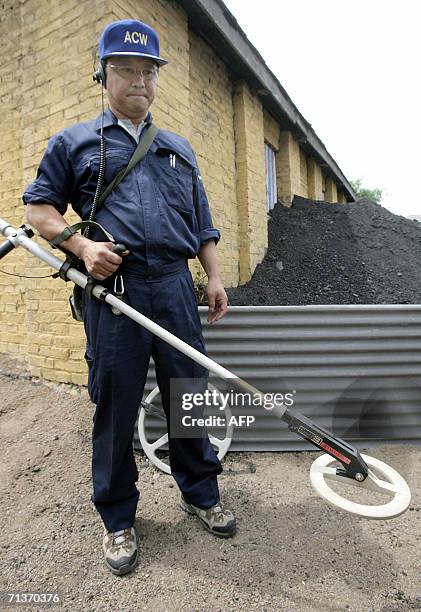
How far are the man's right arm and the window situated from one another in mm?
5954

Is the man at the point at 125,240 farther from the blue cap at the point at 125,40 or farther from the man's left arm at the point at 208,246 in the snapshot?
the man's left arm at the point at 208,246

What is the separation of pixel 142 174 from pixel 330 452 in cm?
143

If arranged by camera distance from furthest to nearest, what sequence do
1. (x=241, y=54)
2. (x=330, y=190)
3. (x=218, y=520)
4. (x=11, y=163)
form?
1. (x=330, y=190)
2. (x=241, y=54)
3. (x=11, y=163)
4. (x=218, y=520)

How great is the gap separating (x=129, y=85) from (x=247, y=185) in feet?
13.0

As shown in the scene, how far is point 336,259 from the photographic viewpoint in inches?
231

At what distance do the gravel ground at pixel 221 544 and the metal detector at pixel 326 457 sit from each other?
0.48m

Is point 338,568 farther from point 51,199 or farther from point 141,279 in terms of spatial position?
point 51,199

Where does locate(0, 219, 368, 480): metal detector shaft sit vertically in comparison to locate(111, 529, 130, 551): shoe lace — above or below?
above

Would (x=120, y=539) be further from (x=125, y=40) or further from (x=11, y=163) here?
(x=11, y=163)

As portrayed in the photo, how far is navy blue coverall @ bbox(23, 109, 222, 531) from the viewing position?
1.72 meters

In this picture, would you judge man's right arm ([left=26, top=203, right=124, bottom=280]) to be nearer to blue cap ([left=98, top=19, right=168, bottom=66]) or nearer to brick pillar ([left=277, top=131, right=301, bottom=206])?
blue cap ([left=98, top=19, right=168, bottom=66])

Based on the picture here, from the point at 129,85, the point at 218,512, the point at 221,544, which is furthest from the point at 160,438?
the point at 129,85

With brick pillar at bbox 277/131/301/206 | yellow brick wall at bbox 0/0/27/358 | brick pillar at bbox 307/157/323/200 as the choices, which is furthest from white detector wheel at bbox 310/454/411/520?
brick pillar at bbox 307/157/323/200

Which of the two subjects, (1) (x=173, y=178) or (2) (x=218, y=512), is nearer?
(1) (x=173, y=178)
